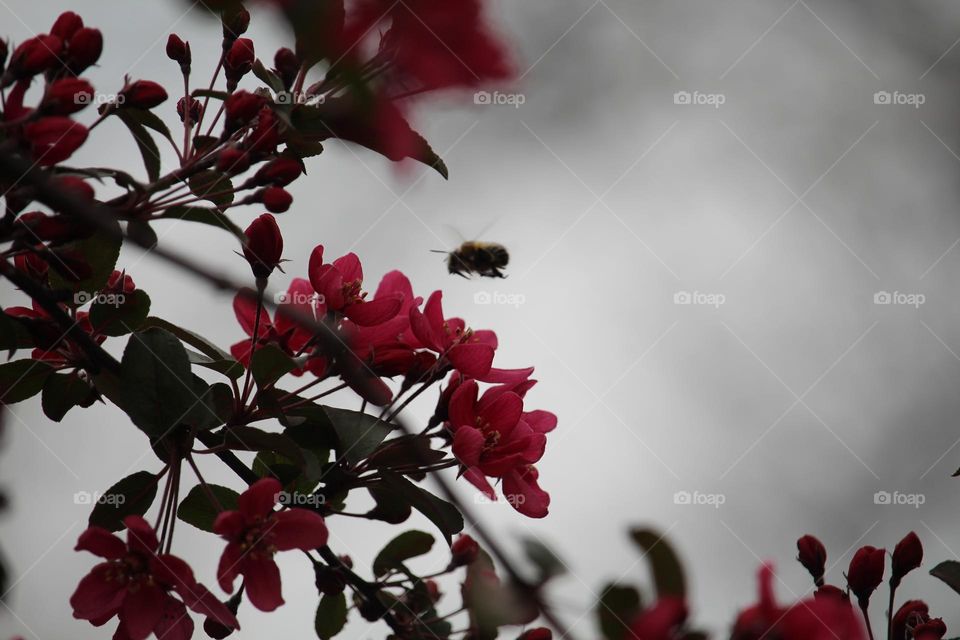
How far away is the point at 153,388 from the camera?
1.07 metres

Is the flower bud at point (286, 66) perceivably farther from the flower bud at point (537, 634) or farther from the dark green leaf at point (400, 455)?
the flower bud at point (537, 634)

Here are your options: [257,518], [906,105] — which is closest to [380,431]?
[257,518]

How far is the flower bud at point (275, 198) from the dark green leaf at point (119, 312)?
23 centimetres

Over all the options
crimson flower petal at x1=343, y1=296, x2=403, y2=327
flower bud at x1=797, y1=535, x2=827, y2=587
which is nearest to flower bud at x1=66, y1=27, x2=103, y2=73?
crimson flower petal at x1=343, y1=296, x2=403, y2=327

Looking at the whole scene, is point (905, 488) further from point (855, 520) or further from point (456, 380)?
point (456, 380)

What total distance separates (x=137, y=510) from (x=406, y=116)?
68 centimetres

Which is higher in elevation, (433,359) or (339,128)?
(339,128)

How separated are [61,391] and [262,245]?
0.33m

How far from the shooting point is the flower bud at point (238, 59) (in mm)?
1331

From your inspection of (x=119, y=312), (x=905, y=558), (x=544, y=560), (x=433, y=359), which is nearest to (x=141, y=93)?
(x=119, y=312)

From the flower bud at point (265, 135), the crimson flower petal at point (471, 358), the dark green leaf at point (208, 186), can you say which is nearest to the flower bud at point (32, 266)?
the dark green leaf at point (208, 186)

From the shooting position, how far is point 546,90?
5.08 metres

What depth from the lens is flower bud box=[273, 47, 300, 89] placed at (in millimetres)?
1188

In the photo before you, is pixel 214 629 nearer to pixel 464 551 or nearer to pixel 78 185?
pixel 464 551
